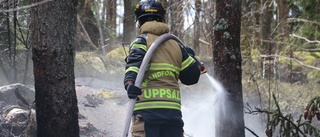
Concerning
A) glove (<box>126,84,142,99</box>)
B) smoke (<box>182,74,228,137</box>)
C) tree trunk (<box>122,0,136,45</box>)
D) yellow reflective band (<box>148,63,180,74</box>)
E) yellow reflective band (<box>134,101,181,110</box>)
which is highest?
tree trunk (<box>122,0,136,45</box>)

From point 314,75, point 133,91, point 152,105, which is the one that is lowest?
point 314,75

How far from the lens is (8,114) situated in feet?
19.4

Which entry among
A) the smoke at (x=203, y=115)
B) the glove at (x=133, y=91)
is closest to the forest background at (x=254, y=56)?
the smoke at (x=203, y=115)

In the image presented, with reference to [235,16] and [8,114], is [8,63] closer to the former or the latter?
Answer: [8,114]

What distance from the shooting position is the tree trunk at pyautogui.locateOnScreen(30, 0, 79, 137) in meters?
4.71

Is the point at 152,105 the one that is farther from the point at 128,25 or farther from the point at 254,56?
the point at 128,25

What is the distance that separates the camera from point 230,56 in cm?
557

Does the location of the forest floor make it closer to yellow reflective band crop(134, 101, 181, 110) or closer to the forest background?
the forest background

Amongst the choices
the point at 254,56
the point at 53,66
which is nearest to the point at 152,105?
the point at 53,66

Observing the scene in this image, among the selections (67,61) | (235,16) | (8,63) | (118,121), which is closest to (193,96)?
(118,121)

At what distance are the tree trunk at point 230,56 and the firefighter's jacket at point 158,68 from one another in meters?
1.52

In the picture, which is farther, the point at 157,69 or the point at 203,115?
the point at 203,115

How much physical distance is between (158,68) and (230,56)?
1.85 metres

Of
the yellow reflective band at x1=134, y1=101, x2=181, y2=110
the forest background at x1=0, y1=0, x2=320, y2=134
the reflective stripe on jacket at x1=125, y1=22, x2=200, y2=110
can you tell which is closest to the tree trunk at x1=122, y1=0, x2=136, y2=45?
the forest background at x1=0, y1=0, x2=320, y2=134
